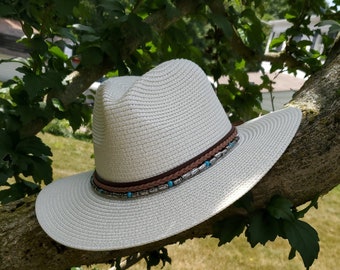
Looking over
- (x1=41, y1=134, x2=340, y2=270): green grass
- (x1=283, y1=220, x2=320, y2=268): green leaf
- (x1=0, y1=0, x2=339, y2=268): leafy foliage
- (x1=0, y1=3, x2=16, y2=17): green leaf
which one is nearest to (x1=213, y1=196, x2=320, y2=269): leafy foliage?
(x1=283, y1=220, x2=320, y2=268): green leaf

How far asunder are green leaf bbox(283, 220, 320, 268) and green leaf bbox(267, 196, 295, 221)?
0.08 ft

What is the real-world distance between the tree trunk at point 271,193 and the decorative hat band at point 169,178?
132 mm

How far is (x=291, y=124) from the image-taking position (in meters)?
1.21

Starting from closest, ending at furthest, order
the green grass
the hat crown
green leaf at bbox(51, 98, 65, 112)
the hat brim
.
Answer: the hat brim < the hat crown < green leaf at bbox(51, 98, 65, 112) < the green grass

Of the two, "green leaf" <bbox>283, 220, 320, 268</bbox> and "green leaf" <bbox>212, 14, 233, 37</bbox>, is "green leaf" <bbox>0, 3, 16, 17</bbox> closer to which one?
"green leaf" <bbox>212, 14, 233, 37</bbox>

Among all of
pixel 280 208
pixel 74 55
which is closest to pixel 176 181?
pixel 280 208

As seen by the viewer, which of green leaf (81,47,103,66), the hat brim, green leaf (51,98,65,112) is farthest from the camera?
green leaf (51,98,65,112)

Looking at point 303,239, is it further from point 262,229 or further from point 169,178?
point 169,178

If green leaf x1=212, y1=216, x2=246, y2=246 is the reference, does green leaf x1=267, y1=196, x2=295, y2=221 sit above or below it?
above

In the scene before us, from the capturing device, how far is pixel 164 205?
109cm

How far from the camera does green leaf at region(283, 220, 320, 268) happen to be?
3.40 feet

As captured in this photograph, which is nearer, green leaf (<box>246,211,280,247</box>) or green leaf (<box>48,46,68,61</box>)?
green leaf (<box>246,211,280,247</box>)

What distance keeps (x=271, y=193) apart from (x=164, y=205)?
275 mm

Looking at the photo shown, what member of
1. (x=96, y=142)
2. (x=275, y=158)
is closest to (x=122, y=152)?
(x=96, y=142)
